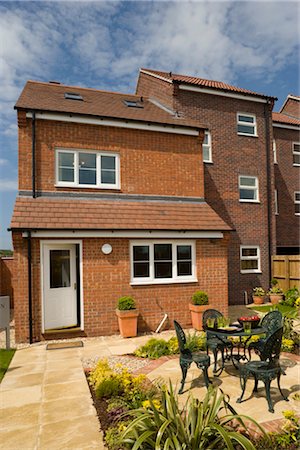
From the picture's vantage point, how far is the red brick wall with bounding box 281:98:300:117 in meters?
22.4

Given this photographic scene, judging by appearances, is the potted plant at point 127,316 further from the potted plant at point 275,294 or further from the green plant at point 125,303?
the potted plant at point 275,294

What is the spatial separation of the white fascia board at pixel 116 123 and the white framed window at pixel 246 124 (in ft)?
16.4

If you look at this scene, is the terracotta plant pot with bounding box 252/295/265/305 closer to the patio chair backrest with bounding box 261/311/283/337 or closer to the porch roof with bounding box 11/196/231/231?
the porch roof with bounding box 11/196/231/231

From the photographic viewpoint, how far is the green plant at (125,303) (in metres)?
9.08

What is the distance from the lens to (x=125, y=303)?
9.12m

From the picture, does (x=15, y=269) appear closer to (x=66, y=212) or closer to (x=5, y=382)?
(x=66, y=212)

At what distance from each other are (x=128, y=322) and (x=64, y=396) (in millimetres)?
4097

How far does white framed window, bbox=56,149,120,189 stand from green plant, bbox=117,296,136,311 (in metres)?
3.86

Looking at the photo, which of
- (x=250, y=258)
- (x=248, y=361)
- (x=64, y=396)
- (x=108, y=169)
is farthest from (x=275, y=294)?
(x=64, y=396)

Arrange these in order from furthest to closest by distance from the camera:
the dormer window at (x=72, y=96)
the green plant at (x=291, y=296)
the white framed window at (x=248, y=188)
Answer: the white framed window at (x=248, y=188) < the green plant at (x=291, y=296) < the dormer window at (x=72, y=96)

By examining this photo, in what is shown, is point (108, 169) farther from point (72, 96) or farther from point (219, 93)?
point (219, 93)

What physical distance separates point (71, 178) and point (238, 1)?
22.2 feet

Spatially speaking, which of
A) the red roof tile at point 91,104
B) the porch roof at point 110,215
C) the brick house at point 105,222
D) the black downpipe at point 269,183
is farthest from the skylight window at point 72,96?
the black downpipe at point 269,183

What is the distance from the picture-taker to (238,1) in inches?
233
